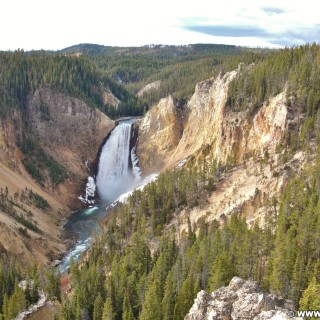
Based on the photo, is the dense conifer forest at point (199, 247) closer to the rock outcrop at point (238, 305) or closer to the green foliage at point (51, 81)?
the rock outcrop at point (238, 305)

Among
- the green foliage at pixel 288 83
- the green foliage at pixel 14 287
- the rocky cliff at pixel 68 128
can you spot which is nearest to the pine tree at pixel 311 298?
the green foliage at pixel 14 287

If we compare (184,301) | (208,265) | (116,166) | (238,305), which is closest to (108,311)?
(184,301)

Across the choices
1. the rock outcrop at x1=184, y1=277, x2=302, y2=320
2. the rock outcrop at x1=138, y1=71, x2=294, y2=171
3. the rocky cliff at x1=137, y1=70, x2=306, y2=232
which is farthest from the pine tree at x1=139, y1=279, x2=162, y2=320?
the rock outcrop at x1=138, y1=71, x2=294, y2=171

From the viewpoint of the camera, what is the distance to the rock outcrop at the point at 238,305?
27531 millimetres

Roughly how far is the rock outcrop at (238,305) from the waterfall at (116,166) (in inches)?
2862

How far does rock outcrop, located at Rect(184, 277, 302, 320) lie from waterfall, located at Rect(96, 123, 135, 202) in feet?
239

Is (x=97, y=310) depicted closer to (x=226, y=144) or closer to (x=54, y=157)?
(x=226, y=144)

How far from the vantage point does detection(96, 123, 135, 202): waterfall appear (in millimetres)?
104875

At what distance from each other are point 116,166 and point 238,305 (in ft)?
274

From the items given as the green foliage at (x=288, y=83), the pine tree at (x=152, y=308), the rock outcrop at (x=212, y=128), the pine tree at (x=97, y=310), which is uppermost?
the green foliage at (x=288, y=83)

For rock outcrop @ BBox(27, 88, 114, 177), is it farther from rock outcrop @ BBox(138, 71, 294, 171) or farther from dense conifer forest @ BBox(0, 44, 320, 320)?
dense conifer forest @ BBox(0, 44, 320, 320)

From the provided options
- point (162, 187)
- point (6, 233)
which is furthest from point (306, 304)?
point (6, 233)

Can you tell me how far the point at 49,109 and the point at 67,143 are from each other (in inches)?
387

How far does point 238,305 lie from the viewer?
1128 inches
